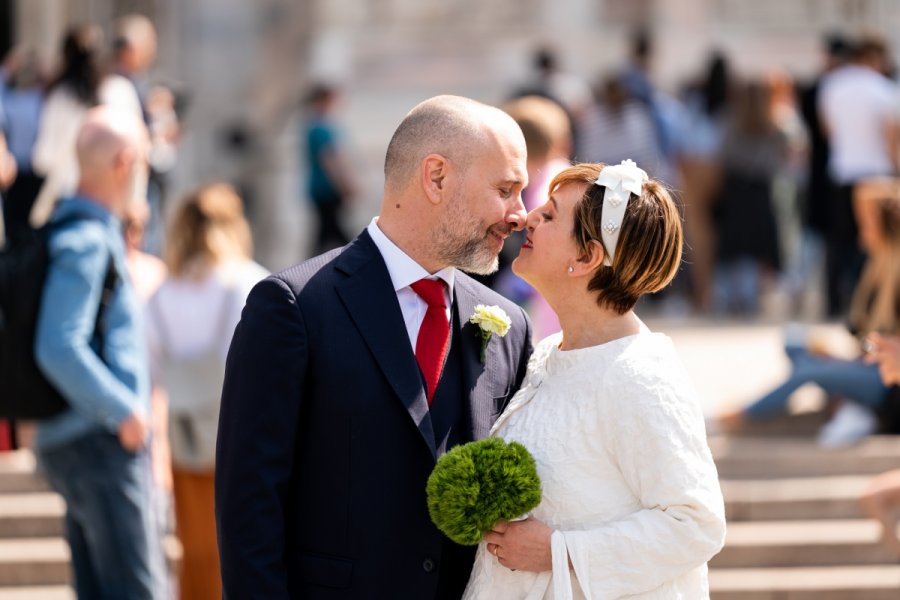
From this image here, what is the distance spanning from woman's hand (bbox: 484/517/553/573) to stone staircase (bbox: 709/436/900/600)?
12.1 ft

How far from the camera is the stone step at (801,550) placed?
734 centimetres

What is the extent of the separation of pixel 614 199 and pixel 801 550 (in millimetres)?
4217

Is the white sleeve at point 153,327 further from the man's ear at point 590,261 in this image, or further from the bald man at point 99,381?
the man's ear at point 590,261

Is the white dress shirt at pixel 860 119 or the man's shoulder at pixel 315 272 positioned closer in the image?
the man's shoulder at pixel 315 272

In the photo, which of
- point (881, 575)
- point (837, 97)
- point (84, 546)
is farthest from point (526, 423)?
point (837, 97)

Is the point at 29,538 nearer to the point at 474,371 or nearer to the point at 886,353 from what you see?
the point at 474,371

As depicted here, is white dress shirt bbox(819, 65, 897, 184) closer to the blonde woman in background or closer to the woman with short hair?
the blonde woman in background

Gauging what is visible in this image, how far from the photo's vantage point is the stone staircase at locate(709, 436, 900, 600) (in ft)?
23.5

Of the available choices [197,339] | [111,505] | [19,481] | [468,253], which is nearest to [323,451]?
[468,253]

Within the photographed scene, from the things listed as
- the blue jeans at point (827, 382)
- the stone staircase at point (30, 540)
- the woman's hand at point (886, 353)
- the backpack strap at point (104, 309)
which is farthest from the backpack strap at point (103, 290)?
the blue jeans at point (827, 382)

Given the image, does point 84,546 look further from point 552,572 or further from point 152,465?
point 552,572

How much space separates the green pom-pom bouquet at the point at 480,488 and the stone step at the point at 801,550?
12.8ft

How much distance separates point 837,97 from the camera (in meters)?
11.8

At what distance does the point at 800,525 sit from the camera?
25.0ft
